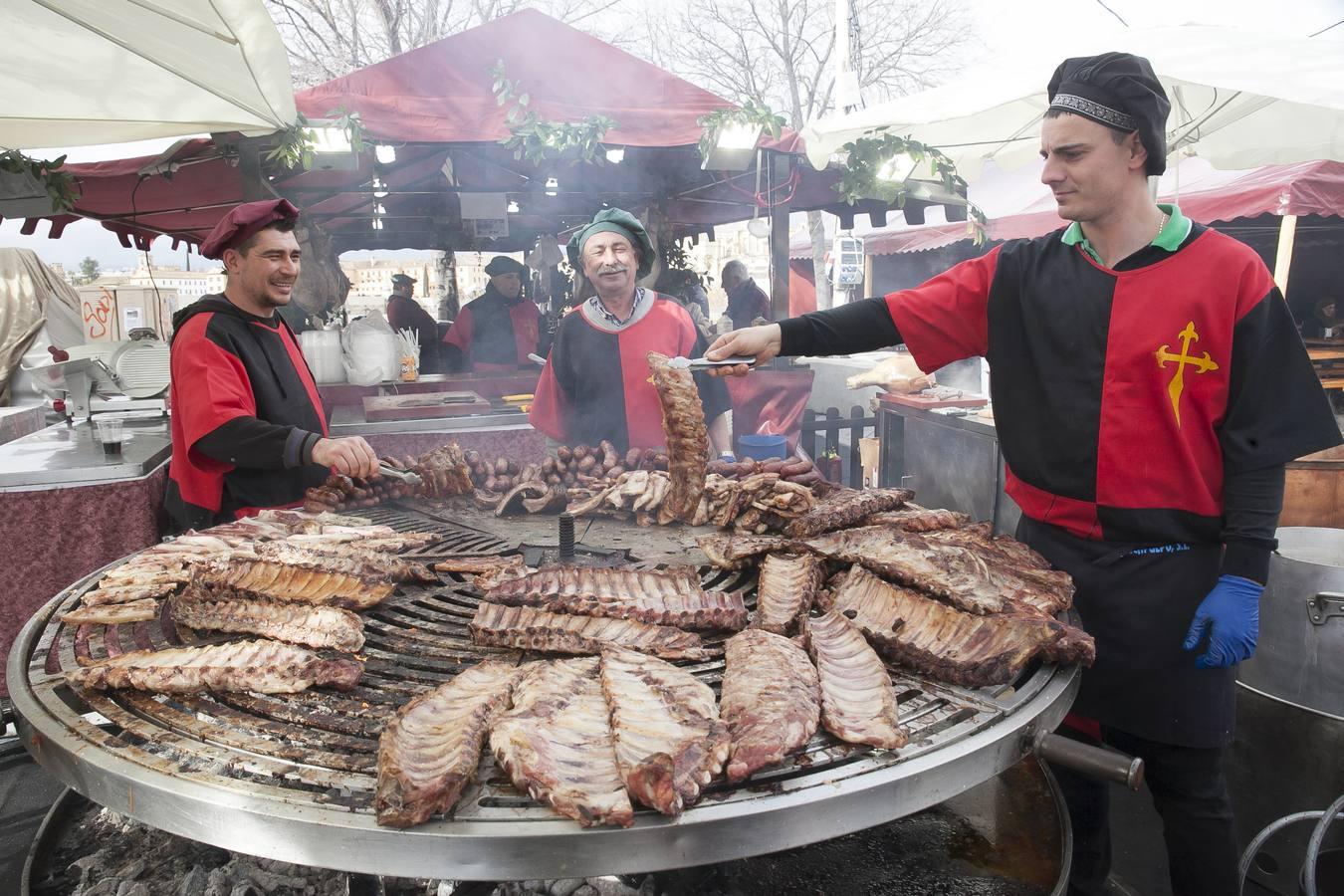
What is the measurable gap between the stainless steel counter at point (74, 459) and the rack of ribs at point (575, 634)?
14.5ft

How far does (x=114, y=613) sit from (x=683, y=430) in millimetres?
2396

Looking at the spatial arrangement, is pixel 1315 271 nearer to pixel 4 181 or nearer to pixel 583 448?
pixel 583 448

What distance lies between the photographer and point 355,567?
2.92m

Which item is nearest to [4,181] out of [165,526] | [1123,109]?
[165,526]

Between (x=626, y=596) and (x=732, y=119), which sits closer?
(x=626, y=596)

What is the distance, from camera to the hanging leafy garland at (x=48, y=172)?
7.17 metres

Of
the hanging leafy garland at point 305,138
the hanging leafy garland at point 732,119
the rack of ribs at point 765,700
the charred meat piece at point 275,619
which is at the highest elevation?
the hanging leafy garland at point 732,119

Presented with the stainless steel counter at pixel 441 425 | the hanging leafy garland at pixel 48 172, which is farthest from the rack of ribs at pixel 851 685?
the hanging leafy garland at pixel 48 172

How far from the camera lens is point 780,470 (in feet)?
14.3

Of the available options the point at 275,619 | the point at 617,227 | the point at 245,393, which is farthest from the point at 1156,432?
the point at 245,393

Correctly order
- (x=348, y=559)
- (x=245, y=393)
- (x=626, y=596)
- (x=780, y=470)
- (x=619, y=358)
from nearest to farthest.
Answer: (x=626, y=596) → (x=348, y=559) → (x=245, y=393) → (x=780, y=470) → (x=619, y=358)

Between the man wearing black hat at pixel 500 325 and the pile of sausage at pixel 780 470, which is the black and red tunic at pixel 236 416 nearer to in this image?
the pile of sausage at pixel 780 470

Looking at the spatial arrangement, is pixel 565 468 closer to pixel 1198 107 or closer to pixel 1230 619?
pixel 1230 619

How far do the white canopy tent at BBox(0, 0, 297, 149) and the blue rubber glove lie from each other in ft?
20.4
